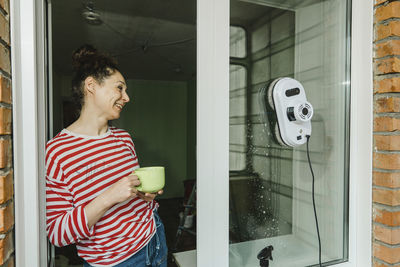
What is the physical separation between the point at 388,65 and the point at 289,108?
0.42m

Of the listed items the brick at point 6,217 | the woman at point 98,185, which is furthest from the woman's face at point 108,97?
the brick at point 6,217

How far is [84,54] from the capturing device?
967 mm

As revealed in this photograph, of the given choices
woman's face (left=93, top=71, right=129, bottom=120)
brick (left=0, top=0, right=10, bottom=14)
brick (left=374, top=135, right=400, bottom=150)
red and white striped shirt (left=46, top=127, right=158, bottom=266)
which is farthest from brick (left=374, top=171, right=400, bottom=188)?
brick (left=0, top=0, right=10, bottom=14)

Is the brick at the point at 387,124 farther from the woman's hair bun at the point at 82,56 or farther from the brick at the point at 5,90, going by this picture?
the brick at the point at 5,90

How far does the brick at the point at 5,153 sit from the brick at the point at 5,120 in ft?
0.09

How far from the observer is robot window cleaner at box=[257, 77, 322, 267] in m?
0.97

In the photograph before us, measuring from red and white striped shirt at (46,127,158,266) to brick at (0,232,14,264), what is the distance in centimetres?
14

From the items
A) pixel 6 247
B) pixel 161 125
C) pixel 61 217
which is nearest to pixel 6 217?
pixel 6 247

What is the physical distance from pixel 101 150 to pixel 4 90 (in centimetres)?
35

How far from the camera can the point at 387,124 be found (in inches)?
38.5

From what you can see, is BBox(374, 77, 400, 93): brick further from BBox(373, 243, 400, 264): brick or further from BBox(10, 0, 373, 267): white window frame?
BBox(373, 243, 400, 264): brick

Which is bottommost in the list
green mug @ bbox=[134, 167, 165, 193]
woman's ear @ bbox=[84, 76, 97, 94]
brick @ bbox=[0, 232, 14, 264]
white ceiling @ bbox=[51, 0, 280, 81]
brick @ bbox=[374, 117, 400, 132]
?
brick @ bbox=[0, 232, 14, 264]

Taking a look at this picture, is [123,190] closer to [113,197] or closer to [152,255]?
[113,197]

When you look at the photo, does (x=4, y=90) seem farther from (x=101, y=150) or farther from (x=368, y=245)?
(x=368, y=245)
